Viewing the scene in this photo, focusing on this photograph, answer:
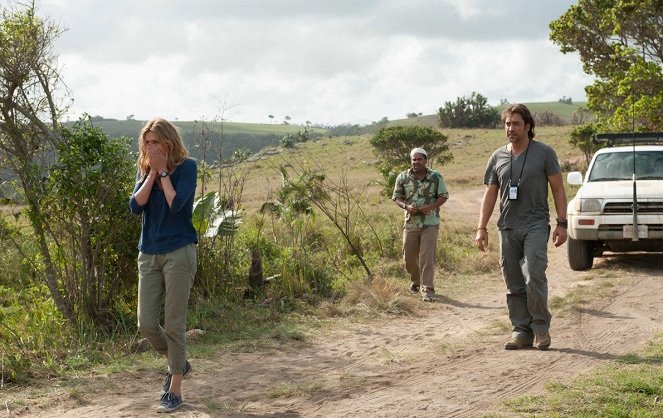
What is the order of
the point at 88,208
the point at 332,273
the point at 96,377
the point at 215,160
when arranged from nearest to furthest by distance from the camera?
the point at 96,377
the point at 88,208
the point at 215,160
the point at 332,273

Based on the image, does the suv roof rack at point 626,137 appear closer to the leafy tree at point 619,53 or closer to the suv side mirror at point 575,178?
the suv side mirror at point 575,178

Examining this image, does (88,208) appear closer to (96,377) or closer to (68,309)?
(68,309)

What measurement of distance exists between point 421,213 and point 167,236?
17.0 ft

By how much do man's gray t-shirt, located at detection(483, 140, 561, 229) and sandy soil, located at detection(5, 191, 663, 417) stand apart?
3.57 ft

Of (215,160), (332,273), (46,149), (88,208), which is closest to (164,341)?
(88,208)

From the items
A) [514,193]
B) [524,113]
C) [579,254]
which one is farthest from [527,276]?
[579,254]

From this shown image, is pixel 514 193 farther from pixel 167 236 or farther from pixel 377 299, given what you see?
pixel 167 236

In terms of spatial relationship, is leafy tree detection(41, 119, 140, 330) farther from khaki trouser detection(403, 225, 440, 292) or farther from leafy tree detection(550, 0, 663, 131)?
leafy tree detection(550, 0, 663, 131)

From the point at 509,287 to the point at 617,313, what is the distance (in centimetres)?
215

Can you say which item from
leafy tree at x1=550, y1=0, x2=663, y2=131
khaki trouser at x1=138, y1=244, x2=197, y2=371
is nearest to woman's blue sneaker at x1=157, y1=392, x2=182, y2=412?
khaki trouser at x1=138, y1=244, x2=197, y2=371

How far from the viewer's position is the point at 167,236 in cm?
546

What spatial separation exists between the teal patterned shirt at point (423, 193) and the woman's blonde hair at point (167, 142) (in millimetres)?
5046

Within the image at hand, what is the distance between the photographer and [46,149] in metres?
8.03

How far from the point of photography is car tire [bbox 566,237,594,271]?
12.0 meters
